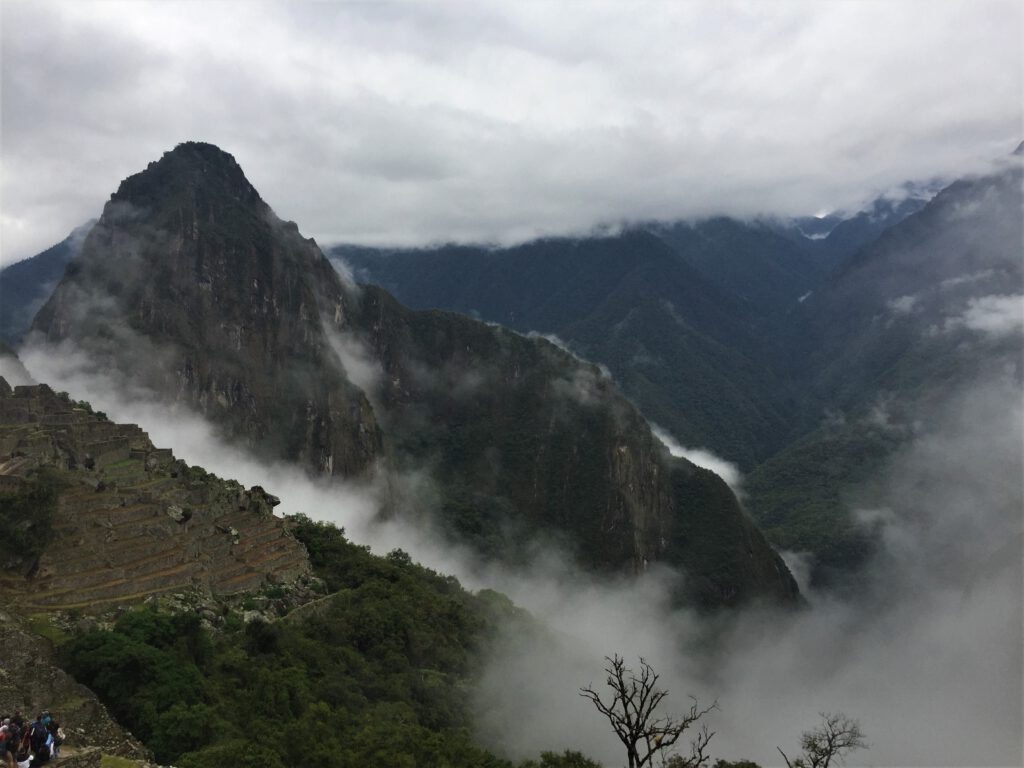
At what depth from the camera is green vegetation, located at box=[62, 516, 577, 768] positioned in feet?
75.6

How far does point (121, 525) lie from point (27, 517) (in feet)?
19.4

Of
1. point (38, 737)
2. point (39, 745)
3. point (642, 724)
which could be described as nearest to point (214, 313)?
point (38, 737)

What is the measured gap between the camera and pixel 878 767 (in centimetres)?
8800

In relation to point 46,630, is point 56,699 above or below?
below

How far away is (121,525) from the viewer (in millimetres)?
34719

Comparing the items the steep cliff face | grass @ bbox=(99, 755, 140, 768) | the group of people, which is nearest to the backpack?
the group of people

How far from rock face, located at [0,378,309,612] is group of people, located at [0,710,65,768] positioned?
1300 centimetres

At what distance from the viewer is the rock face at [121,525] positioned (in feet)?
98.8

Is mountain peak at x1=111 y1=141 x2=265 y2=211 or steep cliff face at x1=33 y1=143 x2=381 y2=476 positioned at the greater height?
mountain peak at x1=111 y1=141 x2=265 y2=211

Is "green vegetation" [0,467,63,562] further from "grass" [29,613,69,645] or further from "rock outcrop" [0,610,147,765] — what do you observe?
"rock outcrop" [0,610,147,765]

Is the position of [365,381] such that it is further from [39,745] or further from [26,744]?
[26,744]

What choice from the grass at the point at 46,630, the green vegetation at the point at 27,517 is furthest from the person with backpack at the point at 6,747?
the green vegetation at the point at 27,517

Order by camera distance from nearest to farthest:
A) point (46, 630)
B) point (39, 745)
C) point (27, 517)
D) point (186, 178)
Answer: point (39, 745) < point (46, 630) < point (27, 517) < point (186, 178)

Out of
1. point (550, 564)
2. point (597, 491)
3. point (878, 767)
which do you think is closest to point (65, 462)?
point (878, 767)
